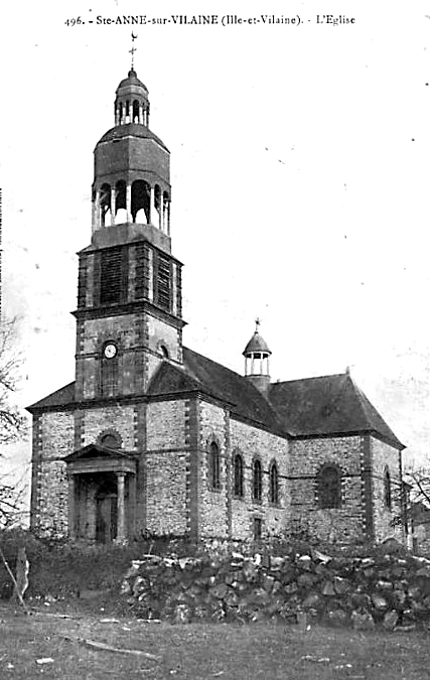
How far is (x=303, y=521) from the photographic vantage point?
1825 inches

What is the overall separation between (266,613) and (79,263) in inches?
946

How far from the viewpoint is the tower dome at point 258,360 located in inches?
2068

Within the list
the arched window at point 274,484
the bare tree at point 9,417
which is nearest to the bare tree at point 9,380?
the bare tree at point 9,417

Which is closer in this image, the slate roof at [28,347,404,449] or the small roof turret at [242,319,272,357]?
the slate roof at [28,347,404,449]

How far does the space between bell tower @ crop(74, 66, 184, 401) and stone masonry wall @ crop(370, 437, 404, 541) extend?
11.5m

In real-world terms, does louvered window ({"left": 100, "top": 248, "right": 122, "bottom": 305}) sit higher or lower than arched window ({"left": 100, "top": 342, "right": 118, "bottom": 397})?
higher

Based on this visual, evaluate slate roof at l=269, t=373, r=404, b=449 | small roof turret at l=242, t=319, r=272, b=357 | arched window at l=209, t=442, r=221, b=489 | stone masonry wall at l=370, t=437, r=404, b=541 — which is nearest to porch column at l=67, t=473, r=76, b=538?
arched window at l=209, t=442, r=221, b=489

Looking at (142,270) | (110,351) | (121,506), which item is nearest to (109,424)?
(110,351)

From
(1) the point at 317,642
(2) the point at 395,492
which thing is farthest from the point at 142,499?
(1) the point at 317,642

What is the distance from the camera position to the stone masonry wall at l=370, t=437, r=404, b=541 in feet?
150

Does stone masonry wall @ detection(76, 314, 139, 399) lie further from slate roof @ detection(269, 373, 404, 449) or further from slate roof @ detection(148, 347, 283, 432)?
slate roof @ detection(269, 373, 404, 449)

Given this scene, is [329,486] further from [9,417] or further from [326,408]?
[9,417]

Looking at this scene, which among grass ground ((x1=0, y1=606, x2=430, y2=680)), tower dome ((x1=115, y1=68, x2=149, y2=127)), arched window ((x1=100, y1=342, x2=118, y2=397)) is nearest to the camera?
grass ground ((x1=0, y1=606, x2=430, y2=680))

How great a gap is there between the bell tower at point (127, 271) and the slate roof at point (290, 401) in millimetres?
1223
